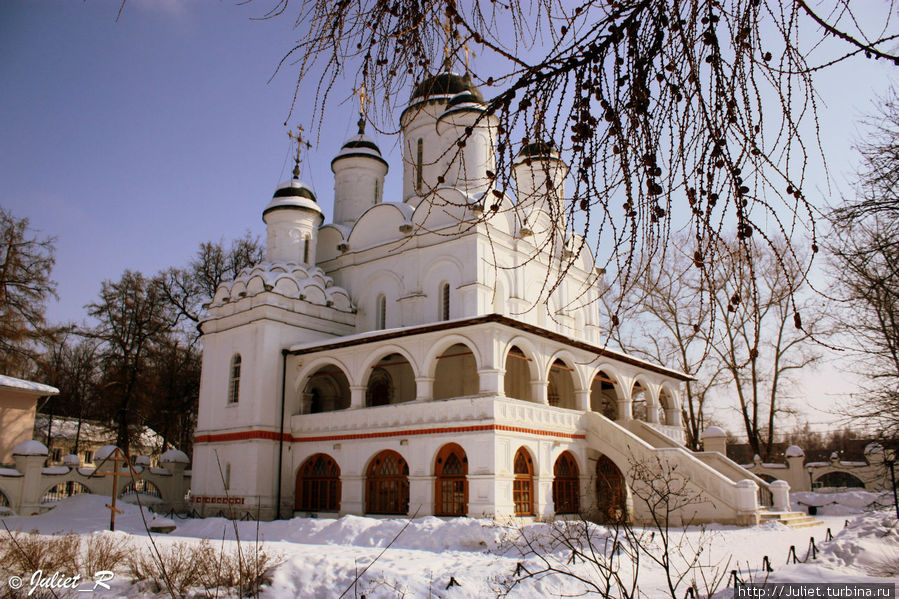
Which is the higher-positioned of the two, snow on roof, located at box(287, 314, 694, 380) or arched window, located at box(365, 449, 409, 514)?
snow on roof, located at box(287, 314, 694, 380)

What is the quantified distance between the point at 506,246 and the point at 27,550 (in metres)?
15.4

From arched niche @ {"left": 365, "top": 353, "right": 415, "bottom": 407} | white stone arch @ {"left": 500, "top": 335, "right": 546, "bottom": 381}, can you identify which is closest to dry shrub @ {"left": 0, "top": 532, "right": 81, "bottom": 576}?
white stone arch @ {"left": 500, "top": 335, "right": 546, "bottom": 381}

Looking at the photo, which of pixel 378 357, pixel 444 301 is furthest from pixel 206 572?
pixel 444 301

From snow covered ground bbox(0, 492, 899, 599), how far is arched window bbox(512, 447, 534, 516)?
2.20 metres

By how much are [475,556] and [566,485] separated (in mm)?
7820

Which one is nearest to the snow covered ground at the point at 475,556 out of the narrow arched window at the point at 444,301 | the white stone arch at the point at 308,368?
the white stone arch at the point at 308,368

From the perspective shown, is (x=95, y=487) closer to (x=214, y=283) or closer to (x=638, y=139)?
(x=214, y=283)

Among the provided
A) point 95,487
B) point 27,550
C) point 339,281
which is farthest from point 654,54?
point 95,487

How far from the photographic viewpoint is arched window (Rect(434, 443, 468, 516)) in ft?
54.9

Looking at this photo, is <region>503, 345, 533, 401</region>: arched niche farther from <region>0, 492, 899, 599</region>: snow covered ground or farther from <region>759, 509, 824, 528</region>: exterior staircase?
<region>759, 509, 824, 528</region>: exterior staircase

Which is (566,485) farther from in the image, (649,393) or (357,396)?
(357,396)

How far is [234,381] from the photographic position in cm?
2145

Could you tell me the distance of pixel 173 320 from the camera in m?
31.2

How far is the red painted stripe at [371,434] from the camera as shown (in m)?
16.4
